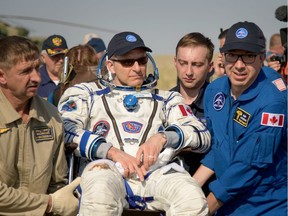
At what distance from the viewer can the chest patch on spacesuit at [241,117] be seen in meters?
4.94

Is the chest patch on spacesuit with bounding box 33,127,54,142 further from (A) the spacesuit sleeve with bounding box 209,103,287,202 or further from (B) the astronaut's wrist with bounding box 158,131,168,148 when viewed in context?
(A) the spacesuit sleeve with bounding box 209,103,287,202

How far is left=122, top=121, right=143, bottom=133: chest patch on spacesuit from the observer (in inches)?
208

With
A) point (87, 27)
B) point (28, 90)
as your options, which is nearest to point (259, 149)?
point (28, 90)

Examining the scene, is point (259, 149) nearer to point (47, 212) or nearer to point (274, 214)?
point (274, 214)

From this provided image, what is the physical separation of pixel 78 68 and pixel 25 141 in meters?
2.03

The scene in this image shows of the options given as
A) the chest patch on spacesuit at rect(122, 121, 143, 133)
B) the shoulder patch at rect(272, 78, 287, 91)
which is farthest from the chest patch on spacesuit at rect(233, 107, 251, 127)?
the chest patch on spacesuit at rect(122, 121, 143, 133)

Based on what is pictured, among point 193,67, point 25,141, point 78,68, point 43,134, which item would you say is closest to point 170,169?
point 43,134

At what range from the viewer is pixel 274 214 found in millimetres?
4926

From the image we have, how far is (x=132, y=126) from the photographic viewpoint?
5301 mm

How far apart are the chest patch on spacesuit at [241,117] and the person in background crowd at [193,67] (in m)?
0.87

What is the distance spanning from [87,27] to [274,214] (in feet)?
32.4

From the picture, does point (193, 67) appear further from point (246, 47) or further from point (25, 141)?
point (25, 141)

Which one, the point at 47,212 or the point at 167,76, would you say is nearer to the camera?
the point at 47,212

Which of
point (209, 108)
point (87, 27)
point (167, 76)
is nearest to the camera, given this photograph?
point (209, 108)
